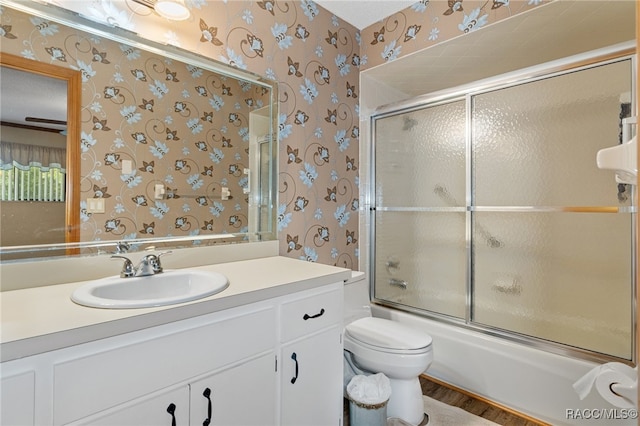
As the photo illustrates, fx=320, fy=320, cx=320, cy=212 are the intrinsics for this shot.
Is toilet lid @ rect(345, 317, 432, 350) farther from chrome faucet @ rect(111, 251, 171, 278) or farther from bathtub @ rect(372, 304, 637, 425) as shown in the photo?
chrome faucet @ rect(111, 251, 171, 278)

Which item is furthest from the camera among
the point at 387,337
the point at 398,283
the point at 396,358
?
the point at 398,283

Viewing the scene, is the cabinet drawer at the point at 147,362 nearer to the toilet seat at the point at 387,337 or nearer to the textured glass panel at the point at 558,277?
the toilet seat at the point at 387,337

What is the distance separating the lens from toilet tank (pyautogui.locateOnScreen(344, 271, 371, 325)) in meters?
1.90

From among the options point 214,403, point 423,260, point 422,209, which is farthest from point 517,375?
point 214,403

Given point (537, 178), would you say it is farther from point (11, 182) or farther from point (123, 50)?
point (11, 182)

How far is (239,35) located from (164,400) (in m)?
1.64

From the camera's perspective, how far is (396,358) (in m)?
1.57

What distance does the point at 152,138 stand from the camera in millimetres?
1369

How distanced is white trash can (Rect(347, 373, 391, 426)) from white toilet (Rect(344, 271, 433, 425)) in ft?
0.28

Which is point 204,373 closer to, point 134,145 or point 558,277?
point 134,145

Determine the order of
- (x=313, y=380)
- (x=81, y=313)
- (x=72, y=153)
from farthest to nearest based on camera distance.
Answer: (x=313, y=380)
(x=72, y=153)
(x=81, y=313)

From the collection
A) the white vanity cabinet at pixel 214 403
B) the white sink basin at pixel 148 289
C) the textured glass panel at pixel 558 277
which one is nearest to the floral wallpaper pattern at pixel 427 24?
the textured glass panel at pixel 558 277

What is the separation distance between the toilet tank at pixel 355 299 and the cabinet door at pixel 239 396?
2.76 ft

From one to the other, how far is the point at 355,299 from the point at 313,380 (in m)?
0.74
